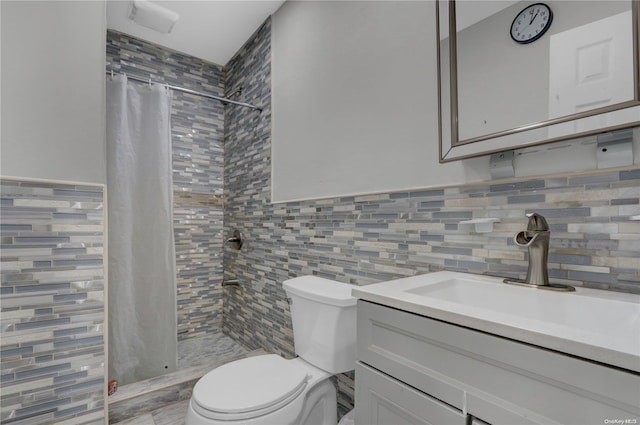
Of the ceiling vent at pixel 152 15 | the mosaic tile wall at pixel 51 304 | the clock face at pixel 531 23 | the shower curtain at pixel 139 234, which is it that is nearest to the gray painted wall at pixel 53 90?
the mosaic tile wall at pixel 51 304

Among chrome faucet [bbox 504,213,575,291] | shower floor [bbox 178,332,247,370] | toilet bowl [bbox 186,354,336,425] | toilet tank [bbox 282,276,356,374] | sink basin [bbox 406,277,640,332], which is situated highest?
chrome faucet [bbox 504,213,575,291]

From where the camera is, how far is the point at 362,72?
146 cm

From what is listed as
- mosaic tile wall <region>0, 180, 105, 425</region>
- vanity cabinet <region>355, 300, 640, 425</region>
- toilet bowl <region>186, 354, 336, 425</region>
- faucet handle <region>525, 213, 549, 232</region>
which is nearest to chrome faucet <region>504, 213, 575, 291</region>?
faucet handle <region>525, 213, 549, 232</region>

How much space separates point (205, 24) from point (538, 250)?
8.31 ft

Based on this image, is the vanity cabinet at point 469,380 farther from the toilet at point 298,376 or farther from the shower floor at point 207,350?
the shower floor at point 207,350

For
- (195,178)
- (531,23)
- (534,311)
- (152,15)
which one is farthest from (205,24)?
(534,311)

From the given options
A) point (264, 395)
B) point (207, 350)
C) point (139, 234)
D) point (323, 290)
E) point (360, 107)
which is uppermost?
point (360, 107)

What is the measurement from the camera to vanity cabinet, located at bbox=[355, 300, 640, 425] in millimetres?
460

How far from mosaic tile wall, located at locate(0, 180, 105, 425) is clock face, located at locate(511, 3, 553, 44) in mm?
1830

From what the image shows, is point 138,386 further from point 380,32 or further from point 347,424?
point 380,32

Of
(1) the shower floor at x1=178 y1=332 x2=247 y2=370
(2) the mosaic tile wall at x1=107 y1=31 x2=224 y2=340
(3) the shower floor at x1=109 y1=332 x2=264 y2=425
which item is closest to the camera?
(3) the shower floor at x1=109 y1=332 x2=264 y2=425

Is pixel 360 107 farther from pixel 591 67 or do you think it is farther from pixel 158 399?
pixel 158 399

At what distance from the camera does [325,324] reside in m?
1.26

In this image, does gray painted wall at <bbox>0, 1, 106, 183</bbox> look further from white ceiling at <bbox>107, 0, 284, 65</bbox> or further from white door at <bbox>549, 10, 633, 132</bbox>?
white door at <bbox>549, 10, 633, 132</bbox>
